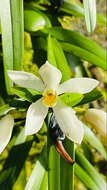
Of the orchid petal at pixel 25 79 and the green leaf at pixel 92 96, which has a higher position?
the orchid petal at pixel 25 79

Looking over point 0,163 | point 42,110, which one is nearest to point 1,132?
point 42,110

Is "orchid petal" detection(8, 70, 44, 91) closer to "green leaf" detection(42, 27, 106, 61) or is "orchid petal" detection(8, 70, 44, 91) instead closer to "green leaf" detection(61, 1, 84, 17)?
"green leaf" detection(42, 27, 106, 61)

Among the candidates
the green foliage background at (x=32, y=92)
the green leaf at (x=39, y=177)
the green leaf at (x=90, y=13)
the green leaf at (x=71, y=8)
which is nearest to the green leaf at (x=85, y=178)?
the green foliage background at (x=32, y=92)

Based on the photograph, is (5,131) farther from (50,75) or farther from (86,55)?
(86,55)

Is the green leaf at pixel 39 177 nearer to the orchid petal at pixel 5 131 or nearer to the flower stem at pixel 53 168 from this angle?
the flower stem at pixel 53 168

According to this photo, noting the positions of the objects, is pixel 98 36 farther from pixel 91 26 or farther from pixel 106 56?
pixel 91 26

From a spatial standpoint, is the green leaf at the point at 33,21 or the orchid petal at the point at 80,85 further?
the green leaf at the point at 33,21

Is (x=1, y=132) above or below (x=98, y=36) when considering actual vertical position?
above

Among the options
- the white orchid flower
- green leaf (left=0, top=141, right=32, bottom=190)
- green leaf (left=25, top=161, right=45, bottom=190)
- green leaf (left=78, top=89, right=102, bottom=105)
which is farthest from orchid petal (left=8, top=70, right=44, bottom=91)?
green leaf (left=0, top=141, right=32, bottom=190)
